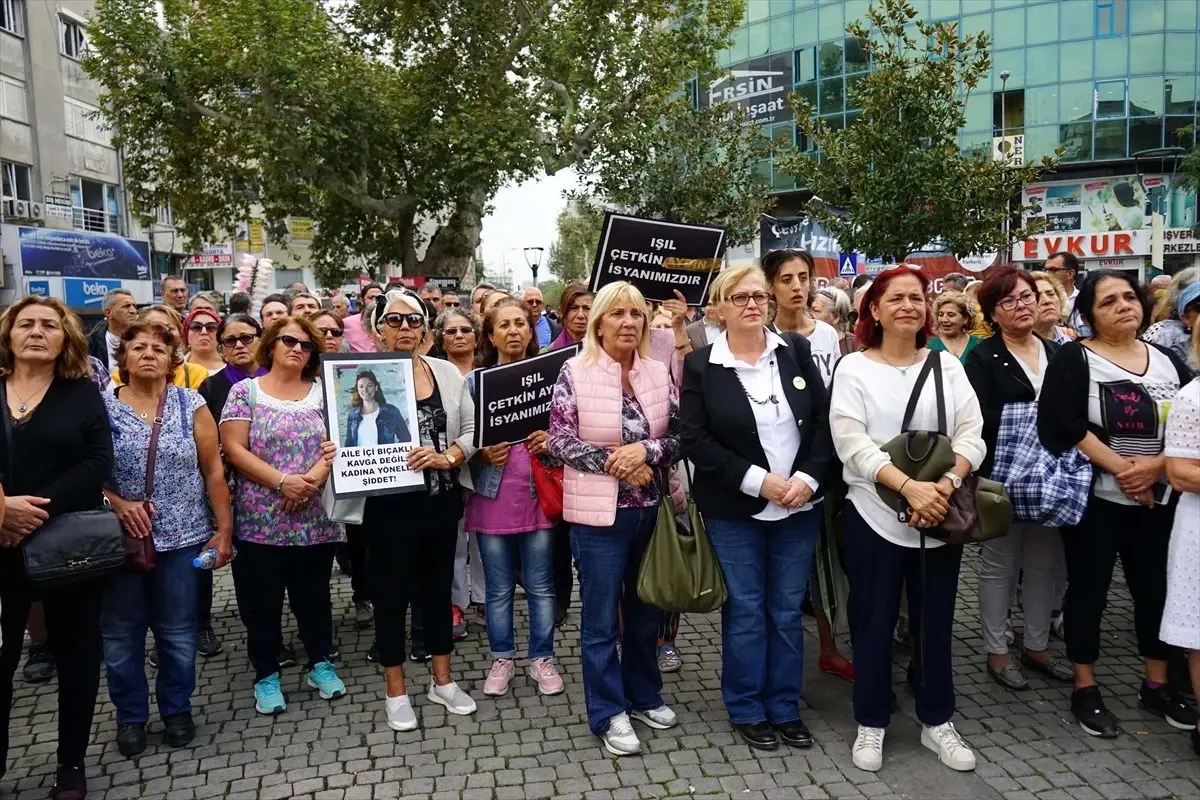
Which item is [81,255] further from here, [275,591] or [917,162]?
[275,591]

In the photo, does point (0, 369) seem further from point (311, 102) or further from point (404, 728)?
point (311, 102)

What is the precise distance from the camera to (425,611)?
182 inches

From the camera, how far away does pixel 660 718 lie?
173 inches

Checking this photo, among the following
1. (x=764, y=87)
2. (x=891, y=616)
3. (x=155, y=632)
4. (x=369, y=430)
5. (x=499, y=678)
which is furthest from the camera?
(x=764, y=87)

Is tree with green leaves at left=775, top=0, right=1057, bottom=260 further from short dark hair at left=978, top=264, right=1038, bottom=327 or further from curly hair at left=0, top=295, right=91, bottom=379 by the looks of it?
curly hair at left=0, top=295, right=91, bottom=379

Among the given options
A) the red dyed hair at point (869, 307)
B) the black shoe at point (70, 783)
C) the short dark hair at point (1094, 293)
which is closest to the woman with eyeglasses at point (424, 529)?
the black shoe at point (70, 783)

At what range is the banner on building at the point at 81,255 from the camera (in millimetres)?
27562

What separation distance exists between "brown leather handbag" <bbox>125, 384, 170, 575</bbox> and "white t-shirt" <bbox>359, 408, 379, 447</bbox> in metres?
0.95

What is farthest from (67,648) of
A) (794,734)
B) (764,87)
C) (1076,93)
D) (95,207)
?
(95,207)

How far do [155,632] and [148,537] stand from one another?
580 mm

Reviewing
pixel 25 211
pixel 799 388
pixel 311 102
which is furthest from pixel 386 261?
pixel 799 388

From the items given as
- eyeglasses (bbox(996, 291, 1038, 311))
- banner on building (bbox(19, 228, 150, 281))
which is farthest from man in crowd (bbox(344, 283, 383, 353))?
banner on building (bbox(19, 228, 150, 281))

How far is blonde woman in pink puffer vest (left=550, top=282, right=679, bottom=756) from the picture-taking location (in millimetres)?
4086

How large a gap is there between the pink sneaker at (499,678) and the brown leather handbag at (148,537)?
1780 mm
